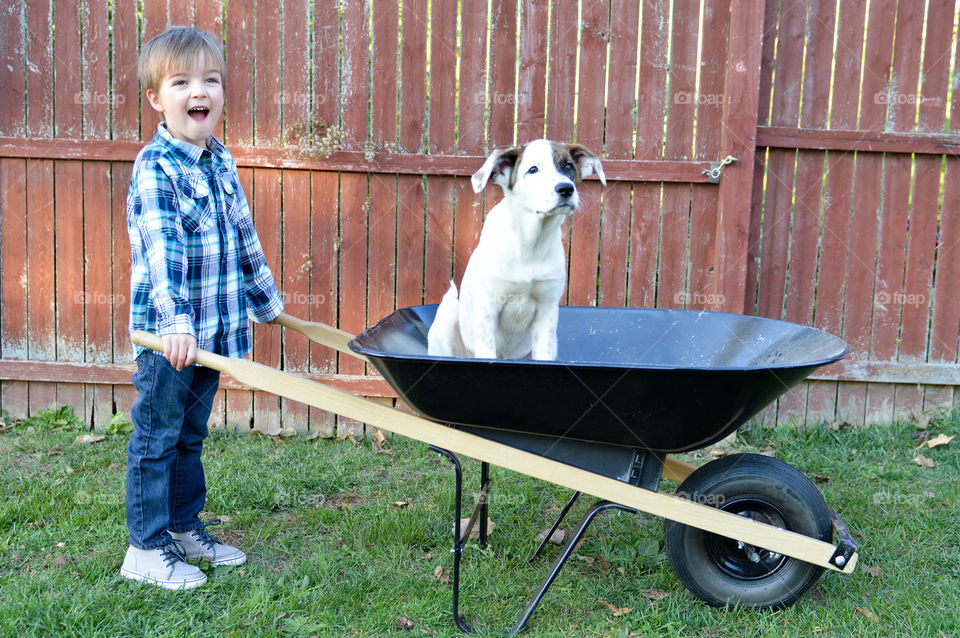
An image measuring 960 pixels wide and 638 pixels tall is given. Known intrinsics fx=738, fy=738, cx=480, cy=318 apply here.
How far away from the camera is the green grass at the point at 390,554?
2.34m

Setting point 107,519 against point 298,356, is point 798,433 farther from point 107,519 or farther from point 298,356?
point 107,519

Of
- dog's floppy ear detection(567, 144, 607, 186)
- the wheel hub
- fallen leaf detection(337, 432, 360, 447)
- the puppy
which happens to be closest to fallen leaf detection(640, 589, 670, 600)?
the wheel hub

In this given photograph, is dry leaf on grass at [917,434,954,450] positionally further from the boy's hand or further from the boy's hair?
the boy's hair

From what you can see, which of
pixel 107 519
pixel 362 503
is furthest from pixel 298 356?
pixel 107 519

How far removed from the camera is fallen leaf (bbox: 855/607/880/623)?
238 cm

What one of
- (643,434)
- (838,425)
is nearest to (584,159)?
(643,434)

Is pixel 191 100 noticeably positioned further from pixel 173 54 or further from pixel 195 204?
pixel 195 204

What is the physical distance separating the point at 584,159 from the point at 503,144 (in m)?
1.49

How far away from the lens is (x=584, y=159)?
2.73 meters

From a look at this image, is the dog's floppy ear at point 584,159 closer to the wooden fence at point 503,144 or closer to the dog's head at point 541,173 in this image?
the dog's head at point 541,173

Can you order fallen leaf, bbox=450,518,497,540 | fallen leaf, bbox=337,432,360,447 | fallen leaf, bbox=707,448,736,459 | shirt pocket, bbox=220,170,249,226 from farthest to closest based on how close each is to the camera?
fallen leaf, bbox=337,432,360,447, fallen leaf, bbox=707,448,736,459, fallen leaf, bbox=450,518,497,540, shirt pocket, bbox=220,170,249,226

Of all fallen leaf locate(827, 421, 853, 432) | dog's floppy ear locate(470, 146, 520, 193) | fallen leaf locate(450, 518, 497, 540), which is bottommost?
fallen leaf locate(450, 518, 497, 540)

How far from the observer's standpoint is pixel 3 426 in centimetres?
427

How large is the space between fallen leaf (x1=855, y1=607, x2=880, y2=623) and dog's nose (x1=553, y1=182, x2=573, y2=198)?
1675mm
